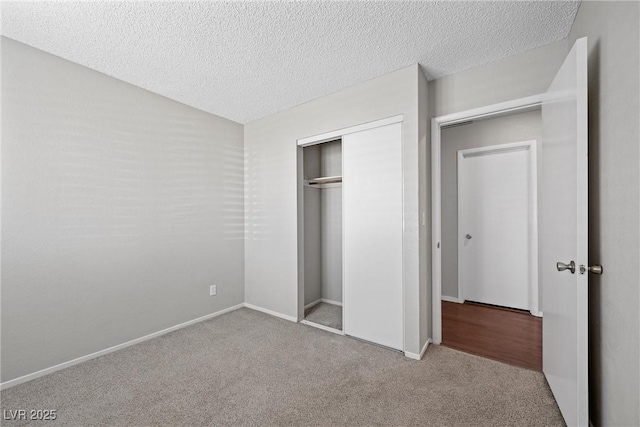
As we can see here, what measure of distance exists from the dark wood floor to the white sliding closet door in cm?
72

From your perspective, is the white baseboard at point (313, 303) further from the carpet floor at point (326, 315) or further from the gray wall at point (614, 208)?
the gray wall at point (614, 208)

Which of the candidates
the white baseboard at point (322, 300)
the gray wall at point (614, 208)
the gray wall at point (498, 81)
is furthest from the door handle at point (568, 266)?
the white baseboard at point (322, 300)

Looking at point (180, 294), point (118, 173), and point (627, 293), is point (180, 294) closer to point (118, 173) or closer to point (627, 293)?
point (118, 173)

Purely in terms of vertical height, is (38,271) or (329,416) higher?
(38,271)

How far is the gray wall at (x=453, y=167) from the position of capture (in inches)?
137

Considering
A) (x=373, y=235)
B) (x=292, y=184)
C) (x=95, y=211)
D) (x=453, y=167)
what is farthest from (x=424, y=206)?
(x=95, y=211)

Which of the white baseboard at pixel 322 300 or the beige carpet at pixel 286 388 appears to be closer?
the beige carpet at pixel 286 388

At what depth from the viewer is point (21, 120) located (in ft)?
6.50

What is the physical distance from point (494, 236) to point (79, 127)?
4.62m

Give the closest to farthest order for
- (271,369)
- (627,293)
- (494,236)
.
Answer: (627,293)
(271,369)
(494,236)

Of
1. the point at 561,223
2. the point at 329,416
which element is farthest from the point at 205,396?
the point at 561,223

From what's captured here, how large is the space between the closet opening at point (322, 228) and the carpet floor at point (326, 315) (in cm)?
1

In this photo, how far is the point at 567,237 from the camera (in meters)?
1.48

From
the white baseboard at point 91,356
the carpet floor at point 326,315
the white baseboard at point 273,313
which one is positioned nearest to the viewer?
the white baseboard at point 91,356
